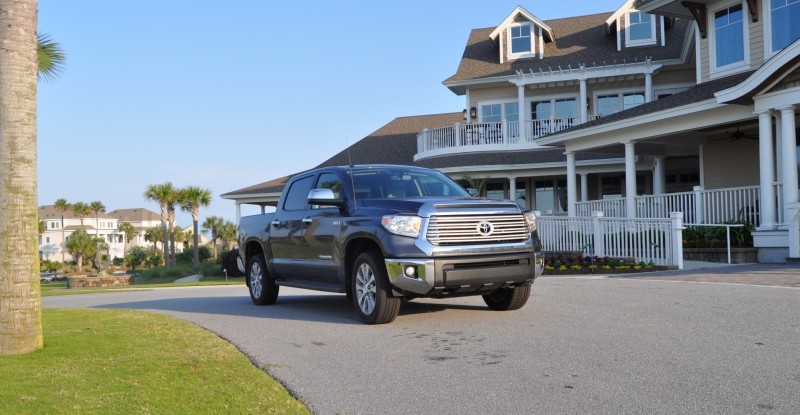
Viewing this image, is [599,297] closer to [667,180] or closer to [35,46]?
[35,46]

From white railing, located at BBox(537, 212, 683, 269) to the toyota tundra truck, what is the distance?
8.31m

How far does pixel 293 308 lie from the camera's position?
11.0 metres

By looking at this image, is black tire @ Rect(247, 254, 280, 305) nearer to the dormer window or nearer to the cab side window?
the cab side window

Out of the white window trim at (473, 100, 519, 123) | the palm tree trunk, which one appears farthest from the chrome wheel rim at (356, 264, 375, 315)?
the white window trim at (473, 100, 519, 123)

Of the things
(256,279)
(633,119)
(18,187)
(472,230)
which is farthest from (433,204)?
(633,119)

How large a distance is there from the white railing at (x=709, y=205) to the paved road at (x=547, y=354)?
8.17 m


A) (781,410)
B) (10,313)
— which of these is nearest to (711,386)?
(781,410)

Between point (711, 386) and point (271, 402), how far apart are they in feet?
9.99

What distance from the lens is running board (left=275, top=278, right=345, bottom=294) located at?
9.17 meters

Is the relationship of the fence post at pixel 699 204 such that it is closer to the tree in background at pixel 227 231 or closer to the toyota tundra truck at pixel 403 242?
the toyota tundra truck at pixel 403 242

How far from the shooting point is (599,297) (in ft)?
34.6

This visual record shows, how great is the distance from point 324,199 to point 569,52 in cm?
2350

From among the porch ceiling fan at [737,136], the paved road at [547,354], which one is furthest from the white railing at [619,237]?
the paved road at [547,354]

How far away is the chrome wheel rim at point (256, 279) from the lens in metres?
11.4
